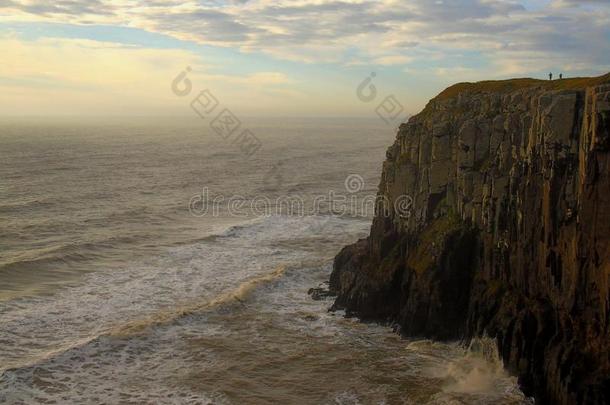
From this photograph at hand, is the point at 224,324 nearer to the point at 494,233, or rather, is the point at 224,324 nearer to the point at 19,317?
the point at 19,317

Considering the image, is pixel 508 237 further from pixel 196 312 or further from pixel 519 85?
pixel 196 312

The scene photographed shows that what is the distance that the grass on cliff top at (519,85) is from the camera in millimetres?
38975

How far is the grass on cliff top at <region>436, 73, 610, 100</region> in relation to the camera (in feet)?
128

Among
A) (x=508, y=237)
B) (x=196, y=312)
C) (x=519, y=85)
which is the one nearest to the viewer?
(x=508, y=237)

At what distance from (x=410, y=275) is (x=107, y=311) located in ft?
70.9

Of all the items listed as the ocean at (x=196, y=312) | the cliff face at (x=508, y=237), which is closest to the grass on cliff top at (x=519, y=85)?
the cliff face at (x=508, y=237)

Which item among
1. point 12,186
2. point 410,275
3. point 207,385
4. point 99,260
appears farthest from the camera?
point 12,186

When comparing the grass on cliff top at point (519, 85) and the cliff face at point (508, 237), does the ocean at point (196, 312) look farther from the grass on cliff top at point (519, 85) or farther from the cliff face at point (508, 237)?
the grass on cliff top at point (519, 85)

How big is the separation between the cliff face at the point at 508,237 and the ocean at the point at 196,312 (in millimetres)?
2277

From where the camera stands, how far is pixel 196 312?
45031 millimetres

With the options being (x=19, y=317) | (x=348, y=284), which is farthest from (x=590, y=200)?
(x=19, y=317)

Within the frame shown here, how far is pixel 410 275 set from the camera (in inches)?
1681

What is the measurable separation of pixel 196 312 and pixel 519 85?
29209 mm

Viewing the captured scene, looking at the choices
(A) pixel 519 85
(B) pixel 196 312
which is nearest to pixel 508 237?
(A) pixel 519 85
